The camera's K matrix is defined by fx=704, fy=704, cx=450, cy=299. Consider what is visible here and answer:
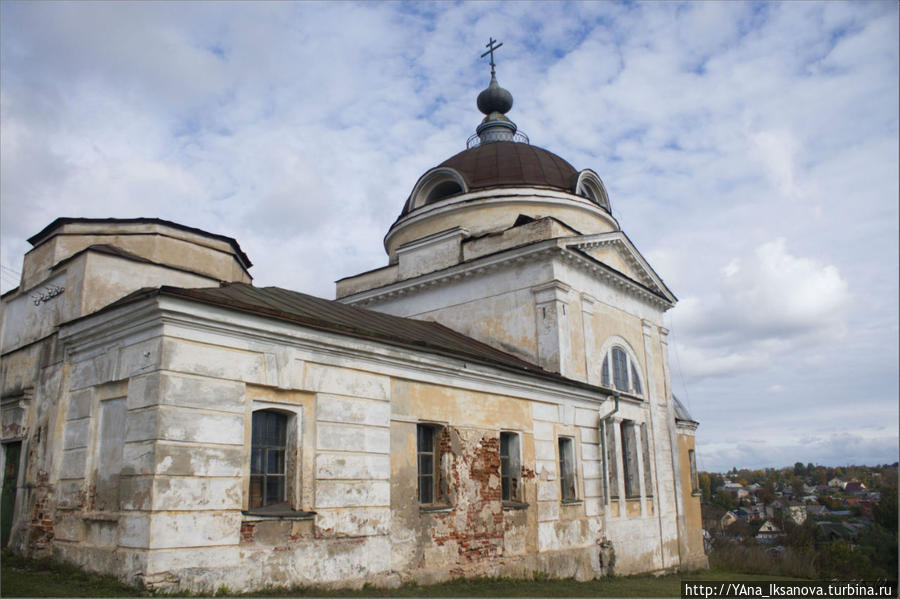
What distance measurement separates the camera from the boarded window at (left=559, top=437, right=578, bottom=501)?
578 inches

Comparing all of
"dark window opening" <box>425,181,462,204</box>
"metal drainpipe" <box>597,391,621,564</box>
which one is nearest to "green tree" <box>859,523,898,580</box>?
"metal drainpipe" <box>597,391,621,564</box>

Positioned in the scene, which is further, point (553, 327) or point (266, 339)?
point (553, 327)

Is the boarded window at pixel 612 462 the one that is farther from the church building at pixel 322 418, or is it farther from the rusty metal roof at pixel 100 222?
the rusty metal roof at pixel 100 222

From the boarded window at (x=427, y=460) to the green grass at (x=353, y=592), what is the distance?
140 cm

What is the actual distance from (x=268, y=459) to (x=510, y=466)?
542cm

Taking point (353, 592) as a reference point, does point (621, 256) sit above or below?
above

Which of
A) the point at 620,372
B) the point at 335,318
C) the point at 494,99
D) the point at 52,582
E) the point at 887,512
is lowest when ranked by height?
the point at 887,512

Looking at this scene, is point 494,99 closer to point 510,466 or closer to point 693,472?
point 693,472

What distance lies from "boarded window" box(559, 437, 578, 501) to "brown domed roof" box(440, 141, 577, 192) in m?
8.32

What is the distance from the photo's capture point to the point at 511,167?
20875mm

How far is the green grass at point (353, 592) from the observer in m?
7.65

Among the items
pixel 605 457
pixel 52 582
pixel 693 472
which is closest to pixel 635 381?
pixel 605 457

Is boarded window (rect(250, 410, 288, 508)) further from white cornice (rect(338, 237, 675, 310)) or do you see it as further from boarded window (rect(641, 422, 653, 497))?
boarded window (rect(641, 422, 653, 497))

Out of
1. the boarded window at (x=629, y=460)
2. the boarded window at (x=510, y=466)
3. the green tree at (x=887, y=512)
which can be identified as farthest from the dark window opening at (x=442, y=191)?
the green tree at (x=887, y=512)
